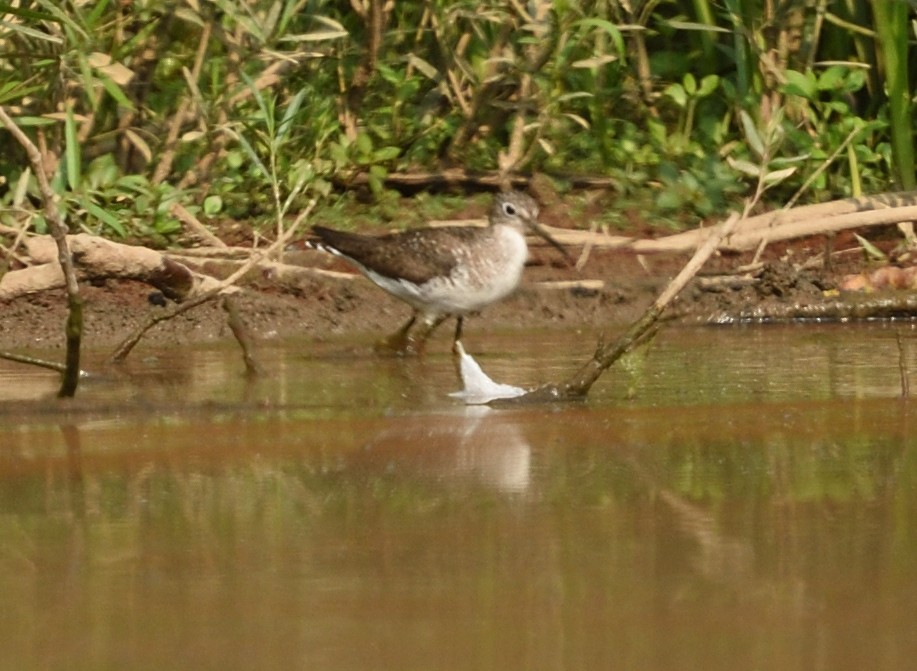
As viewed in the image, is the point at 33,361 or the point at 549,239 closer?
the point at 33,361

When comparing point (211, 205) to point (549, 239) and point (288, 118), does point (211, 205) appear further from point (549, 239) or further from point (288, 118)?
point (549, 239)

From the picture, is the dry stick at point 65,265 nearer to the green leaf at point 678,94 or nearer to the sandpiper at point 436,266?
the sandpiper at point 436,266

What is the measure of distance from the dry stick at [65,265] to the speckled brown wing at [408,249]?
7.40 ft

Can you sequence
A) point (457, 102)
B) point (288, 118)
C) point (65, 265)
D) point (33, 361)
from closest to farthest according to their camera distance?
point (65, 265), point (33, 361), point (288, 118), point (457, 102)

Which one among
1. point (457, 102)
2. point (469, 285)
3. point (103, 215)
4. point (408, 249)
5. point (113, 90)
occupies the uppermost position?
point (457, 102)

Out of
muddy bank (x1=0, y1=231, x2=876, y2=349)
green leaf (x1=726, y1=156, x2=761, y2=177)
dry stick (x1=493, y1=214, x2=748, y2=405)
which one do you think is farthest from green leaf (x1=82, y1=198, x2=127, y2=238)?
green leaf (x1=726, y1=156, x2=761, y2=177)

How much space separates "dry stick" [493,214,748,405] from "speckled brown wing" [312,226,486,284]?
1.93 metres

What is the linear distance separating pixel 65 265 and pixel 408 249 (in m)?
2.67

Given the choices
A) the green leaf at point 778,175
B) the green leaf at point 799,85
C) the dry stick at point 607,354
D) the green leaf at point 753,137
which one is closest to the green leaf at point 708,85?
the green leaf at point 799,85

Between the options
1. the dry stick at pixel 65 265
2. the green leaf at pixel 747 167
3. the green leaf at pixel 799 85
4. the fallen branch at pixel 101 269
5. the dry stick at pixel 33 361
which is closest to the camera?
the dry stick at pixel 65 265

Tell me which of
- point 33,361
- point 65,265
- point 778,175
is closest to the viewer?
point 65,265

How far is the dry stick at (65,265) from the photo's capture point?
537cm

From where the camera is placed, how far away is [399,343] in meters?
7.65

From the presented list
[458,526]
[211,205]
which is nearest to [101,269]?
[211,205]
